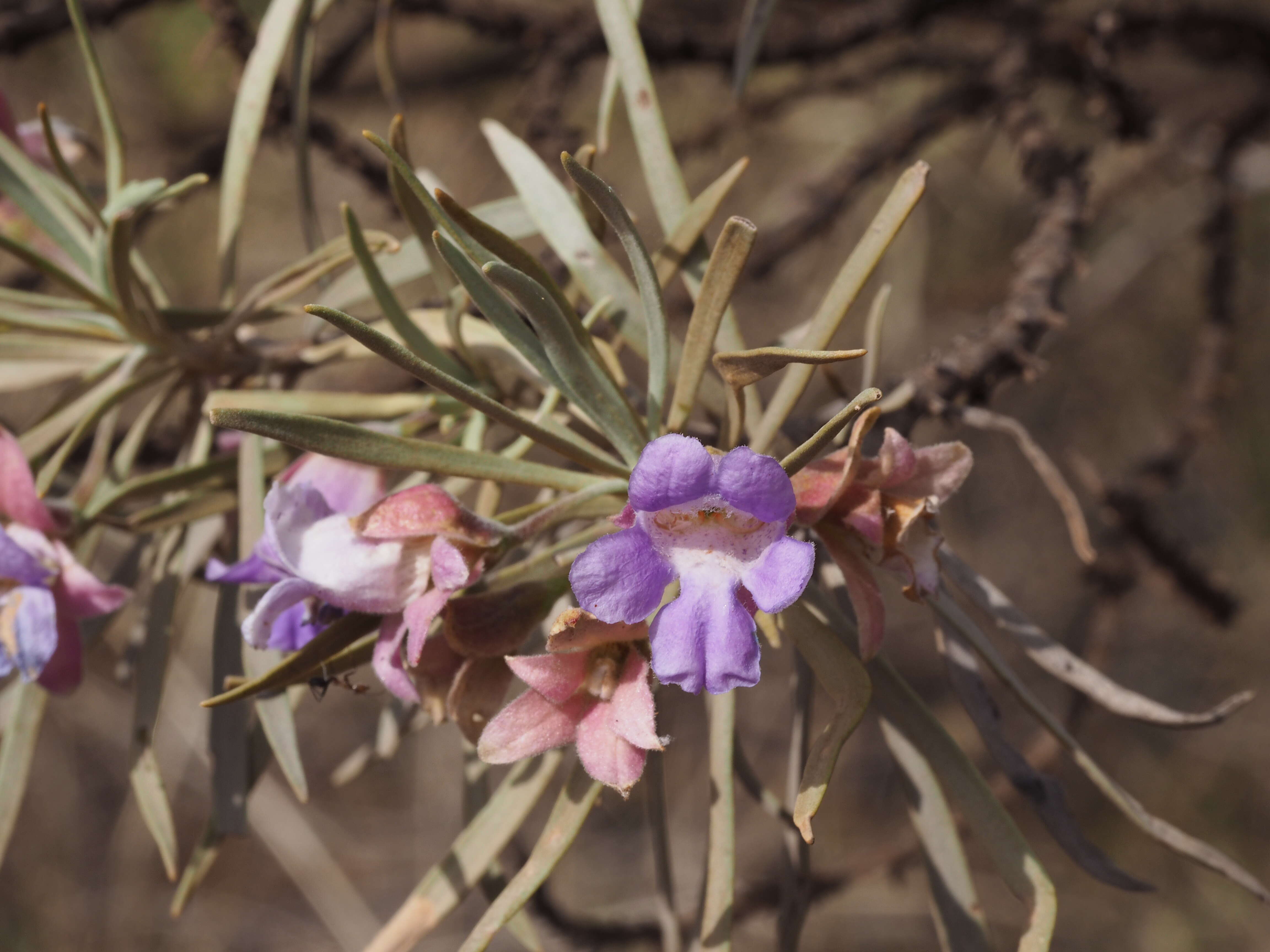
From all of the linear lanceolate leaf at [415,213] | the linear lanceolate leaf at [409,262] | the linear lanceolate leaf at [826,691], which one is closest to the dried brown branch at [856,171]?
the linear lanceolate leaf at [409,262]

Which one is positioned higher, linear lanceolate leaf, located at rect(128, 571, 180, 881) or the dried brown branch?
linear lanceolate leaf, located at rect(128, 571, 180, 881)

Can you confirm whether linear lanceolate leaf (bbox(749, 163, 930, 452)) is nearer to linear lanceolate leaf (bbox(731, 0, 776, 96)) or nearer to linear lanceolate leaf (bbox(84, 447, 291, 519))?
linear lanceolate leaf (bbox(731, 0, 776, 96))

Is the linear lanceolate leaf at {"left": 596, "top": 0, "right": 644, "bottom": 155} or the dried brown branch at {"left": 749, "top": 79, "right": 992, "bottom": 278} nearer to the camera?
the linear lanceolate leaf at {"left": 596, "top": 0, "right": 644, "bottom": 155}

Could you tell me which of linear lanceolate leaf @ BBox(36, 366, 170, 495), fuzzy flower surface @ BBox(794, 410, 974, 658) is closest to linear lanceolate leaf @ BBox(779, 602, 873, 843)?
fuzzy flower surface @ BBox(794, 410, 974, 658)

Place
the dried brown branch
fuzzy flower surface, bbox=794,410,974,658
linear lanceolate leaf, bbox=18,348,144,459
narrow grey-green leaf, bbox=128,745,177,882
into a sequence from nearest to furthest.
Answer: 1. fuzzy flower surface, bbox=794,410,974,658
2. narrow grey-green leaf, bbox=128,745,177,882
3. linear lanceolate leaf, bbox=18,348,144,459
4. the dried brown branch

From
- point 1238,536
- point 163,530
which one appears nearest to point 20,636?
point 163,530

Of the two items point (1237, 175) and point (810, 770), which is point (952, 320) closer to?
point (1237, 175)

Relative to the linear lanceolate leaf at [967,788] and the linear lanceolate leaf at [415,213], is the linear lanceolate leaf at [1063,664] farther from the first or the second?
the linear lanceolate leaf at [415,213]
